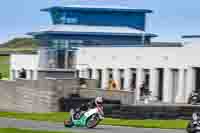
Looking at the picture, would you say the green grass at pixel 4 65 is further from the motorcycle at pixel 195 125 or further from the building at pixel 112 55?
the motorcycle at pixel 195 125

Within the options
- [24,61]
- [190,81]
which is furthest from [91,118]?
[24,61]

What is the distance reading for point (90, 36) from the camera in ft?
229

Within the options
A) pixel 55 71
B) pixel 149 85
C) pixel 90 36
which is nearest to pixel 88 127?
pixel 55 71

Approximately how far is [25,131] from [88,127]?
16.4 feet

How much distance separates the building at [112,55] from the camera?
154 ft

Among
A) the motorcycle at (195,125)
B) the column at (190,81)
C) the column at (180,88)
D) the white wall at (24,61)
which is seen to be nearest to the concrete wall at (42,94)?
the column at (180,88)

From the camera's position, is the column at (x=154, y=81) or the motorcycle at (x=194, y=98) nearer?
the motorcycle at (x=194, y=98)

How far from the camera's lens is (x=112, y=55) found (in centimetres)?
5634

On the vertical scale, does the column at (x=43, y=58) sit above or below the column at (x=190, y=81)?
above

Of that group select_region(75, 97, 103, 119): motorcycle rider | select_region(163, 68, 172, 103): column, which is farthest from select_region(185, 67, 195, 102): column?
select_region(75, 97, 103, 119): motorcycle rider

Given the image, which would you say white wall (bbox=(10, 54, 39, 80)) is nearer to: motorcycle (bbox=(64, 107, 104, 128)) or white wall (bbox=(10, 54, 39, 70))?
white wall (bbox=(10, 54, 39, 70))

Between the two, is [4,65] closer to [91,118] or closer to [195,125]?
[91,118]

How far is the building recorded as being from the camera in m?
46.9

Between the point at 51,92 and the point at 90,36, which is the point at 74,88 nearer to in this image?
the point at 51,92
